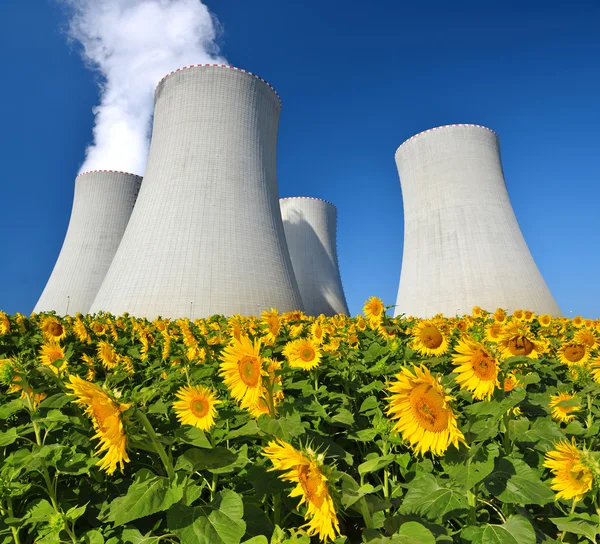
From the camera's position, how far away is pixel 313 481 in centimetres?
77

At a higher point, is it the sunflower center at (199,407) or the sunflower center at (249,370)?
the sunflower center at (249,370)

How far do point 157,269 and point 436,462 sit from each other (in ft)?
34.5

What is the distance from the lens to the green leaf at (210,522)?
2.84 ft

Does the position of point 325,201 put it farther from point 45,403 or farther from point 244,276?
point 45,403

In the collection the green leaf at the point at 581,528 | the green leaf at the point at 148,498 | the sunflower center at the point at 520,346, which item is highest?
the sunflower center at the point at 520,346

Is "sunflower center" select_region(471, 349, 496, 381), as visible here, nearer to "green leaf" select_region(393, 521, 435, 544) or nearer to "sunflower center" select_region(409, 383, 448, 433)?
"sunflower center" select_region(409, 383, 448, 433)

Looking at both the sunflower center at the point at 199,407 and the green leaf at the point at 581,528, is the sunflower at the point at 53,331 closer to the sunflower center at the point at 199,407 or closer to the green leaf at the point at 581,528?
the sunflower center at the point at 199,407

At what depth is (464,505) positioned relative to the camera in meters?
1.07

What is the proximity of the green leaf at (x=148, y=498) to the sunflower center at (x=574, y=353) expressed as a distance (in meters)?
2.38

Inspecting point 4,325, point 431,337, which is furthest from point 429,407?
point 4,325

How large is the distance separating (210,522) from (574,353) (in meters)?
2.37

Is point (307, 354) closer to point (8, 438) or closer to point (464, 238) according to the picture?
point (8, 438)

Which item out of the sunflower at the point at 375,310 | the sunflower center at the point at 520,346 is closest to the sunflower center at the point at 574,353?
the sunflower center at the point at 520,346

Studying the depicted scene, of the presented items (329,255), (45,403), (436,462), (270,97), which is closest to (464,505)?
(436,462)
